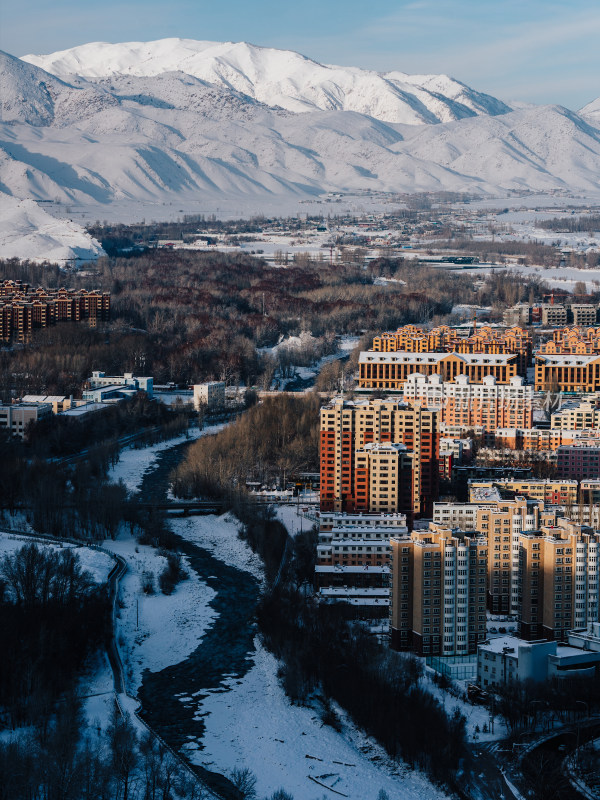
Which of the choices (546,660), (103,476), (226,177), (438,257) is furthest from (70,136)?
(546,660)

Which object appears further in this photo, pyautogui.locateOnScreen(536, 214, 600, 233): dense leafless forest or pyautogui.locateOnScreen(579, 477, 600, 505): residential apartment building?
pyautogui.locateOnScreen(536, 214, 600, 233): dense leafless forest

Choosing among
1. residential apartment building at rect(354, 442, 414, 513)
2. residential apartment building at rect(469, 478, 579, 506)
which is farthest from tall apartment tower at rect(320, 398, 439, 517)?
residential apartment building at rect(469, 478, 579, 506)

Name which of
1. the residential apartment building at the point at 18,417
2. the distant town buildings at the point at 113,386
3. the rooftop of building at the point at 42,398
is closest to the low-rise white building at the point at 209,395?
the distant town buildings at the point at 113,386

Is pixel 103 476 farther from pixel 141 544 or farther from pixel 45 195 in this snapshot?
pixel 45 195

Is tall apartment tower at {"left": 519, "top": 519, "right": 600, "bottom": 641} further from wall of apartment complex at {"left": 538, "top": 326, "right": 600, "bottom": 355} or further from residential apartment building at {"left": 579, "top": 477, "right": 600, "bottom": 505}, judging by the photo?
wall of apartment complex at {"left": 538, "top": 326, "right": 600, "bottom": 355}

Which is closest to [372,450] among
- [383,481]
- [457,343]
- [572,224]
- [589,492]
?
[383,481]

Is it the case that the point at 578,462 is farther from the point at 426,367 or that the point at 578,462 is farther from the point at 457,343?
the point at 457,343
